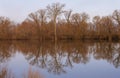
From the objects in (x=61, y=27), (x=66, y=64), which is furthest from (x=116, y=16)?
(x=66, y=64)

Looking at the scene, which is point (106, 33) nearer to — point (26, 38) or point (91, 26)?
point (91, 26)

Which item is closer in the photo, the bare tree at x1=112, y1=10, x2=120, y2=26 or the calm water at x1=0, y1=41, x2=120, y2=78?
the calm water at x1=0, y1=41, x2=120, y2=78

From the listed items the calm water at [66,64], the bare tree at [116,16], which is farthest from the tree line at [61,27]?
the calm water at [66,64]

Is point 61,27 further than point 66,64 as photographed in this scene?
Yes

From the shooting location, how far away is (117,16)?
168 feet

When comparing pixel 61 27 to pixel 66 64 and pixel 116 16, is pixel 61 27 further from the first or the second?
pixel 66 64

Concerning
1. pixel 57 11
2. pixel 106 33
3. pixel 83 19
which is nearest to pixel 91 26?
pixel 83 19

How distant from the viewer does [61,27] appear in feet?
171

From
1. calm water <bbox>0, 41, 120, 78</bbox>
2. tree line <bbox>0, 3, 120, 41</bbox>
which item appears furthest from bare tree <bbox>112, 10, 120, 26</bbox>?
calm water <bbox>0, 41, 120, 78</bbox>

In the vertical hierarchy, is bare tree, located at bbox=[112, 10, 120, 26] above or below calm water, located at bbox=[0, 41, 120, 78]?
above

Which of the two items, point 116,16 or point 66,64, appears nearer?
point 66,64

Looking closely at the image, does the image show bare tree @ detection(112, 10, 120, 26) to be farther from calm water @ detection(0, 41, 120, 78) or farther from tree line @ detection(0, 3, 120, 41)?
calm water @ detection(0, 41, 120, 78)

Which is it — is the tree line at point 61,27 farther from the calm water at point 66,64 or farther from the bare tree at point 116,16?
the calm water at point 66,64

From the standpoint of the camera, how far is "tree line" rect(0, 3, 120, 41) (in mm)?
47500
